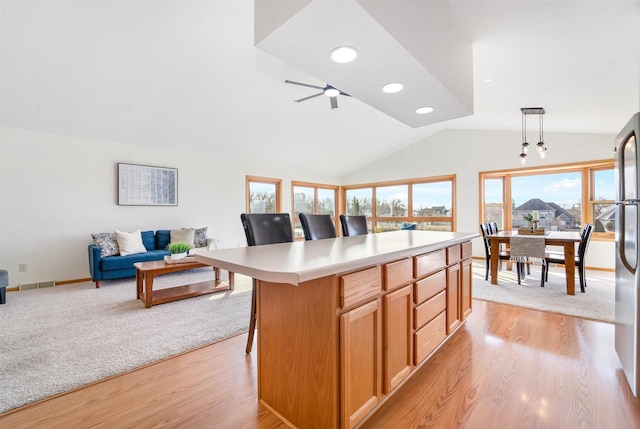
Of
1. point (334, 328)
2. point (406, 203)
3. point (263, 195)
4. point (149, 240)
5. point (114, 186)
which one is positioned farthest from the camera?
point (406, 203)

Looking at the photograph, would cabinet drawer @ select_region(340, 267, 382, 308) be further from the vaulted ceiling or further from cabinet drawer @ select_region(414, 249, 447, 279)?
the vaulted ceiling

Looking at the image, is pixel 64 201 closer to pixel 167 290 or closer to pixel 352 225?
pixel 167 290

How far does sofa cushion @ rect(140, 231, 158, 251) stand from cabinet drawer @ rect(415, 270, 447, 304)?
15.2ft

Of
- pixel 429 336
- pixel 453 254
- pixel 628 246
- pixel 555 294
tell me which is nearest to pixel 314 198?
pixel 555 294

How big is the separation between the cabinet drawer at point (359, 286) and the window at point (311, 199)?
5.76m

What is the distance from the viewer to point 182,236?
5004 mm

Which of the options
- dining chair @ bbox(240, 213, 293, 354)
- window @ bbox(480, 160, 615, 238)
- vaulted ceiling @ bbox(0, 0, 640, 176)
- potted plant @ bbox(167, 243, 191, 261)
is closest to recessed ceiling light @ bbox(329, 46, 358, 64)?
vaulted ceiling @ bbox(0, 0, 640, 176)

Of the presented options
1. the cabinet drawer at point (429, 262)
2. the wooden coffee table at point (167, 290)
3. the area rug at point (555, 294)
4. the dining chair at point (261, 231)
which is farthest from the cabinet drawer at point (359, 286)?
the area rug at point (555, 294)

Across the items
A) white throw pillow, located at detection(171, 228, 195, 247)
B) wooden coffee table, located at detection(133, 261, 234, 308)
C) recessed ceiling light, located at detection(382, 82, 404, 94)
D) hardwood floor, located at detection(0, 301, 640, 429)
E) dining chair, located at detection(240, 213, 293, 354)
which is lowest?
hardwood floor, located at detection(0, 301, 640, 429)

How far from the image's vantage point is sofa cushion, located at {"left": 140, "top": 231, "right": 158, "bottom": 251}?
484 cm

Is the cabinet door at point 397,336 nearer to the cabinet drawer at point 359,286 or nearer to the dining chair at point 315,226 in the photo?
the cabinet drawer at point 359,286

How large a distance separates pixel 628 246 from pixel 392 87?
5.57 ft

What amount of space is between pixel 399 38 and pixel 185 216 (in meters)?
5.15

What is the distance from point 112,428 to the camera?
142 centimetres
